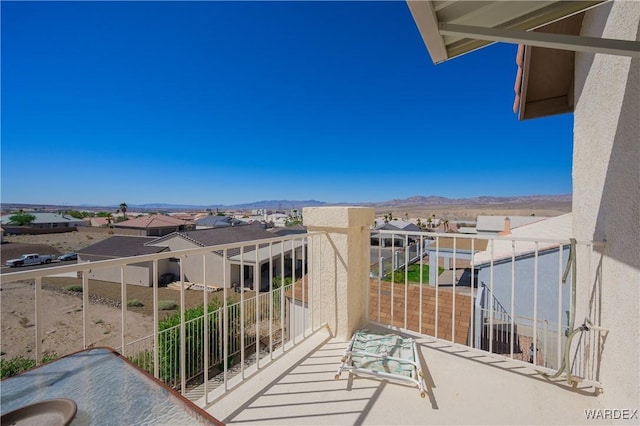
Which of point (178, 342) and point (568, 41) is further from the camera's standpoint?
point (178, 342)

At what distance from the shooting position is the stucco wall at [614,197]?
51.9 inches

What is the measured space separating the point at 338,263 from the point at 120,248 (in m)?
23.3

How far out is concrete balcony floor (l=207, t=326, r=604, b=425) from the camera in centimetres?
156

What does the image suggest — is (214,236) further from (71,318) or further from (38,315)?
(38,315)

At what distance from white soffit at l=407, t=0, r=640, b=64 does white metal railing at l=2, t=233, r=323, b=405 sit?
1.42 m

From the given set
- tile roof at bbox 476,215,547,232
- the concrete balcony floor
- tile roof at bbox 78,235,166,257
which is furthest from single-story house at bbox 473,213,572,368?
tile roof at bbox 78,235,166,257

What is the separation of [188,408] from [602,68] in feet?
10.0

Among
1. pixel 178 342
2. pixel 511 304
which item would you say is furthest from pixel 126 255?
pixel 511 304

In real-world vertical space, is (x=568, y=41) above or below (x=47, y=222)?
above

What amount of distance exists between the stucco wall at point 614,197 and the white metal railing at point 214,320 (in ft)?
6.41

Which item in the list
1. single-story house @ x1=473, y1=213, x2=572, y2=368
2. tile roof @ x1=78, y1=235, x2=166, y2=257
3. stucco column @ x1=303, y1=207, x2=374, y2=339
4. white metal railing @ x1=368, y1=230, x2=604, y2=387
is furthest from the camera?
tile roof @ x1=78, y1=235, x2=166, y2=257

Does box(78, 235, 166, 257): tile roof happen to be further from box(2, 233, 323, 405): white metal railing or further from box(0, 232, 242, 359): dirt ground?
box(2, 233, 323, 405): white metal railing

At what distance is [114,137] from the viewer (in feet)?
103

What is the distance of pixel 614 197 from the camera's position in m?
1.58
